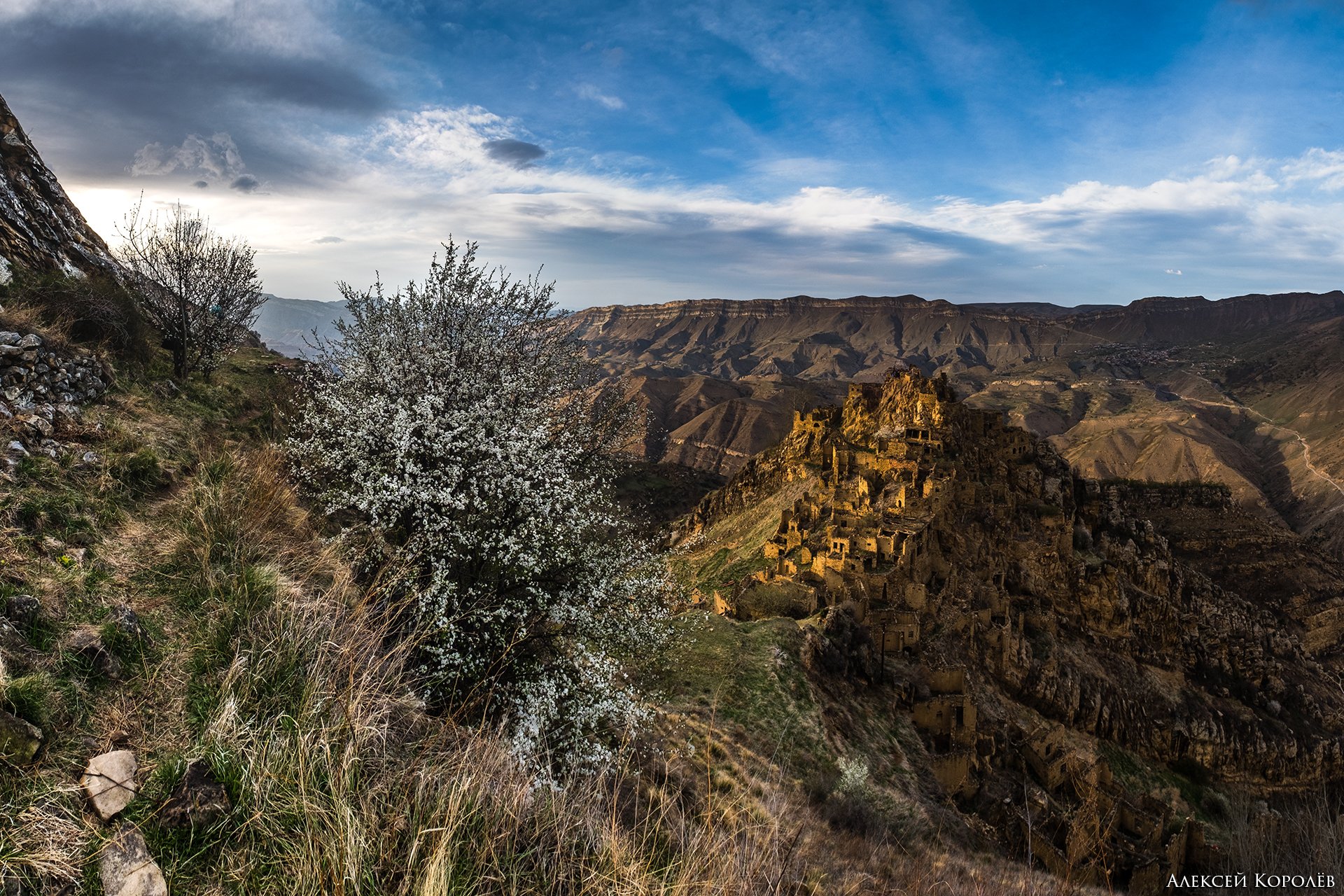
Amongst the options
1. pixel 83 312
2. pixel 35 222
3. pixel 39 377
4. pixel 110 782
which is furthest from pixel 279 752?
pixel 35 222

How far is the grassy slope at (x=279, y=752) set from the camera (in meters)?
4.33

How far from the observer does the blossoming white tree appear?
978cm

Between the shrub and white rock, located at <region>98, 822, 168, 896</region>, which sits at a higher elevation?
the shrub

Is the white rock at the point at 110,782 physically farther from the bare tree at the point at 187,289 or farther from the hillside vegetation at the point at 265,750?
the bare tree at the point at 187,289

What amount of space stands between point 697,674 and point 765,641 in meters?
3.30

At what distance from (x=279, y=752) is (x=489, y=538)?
18.7ft

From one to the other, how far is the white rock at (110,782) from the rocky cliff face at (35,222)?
63.7ft

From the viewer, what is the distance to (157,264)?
2244 centimetres

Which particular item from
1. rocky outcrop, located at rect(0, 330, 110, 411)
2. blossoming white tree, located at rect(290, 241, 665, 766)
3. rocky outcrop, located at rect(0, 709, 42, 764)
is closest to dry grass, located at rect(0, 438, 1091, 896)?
rocky outcrop, located at rect(0, 709, 42, 764)

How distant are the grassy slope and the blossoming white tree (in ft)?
3.42

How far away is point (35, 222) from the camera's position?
79.6 ft

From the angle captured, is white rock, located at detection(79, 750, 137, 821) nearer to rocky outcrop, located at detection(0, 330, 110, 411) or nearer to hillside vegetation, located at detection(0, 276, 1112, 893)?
hillside vegetation, located at detection(0, 276, 1112, 893)

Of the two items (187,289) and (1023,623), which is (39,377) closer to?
(187,289)

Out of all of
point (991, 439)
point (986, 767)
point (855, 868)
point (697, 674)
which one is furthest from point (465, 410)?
point (991, 439)
